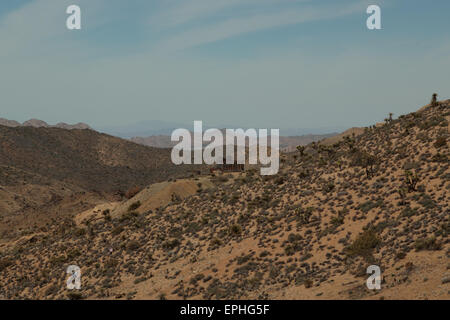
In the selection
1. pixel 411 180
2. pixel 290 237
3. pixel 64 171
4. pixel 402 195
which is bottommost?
pixel 290 237

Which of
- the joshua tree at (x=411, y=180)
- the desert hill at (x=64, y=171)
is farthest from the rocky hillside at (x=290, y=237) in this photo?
the desert hill at (x=64, y=171)

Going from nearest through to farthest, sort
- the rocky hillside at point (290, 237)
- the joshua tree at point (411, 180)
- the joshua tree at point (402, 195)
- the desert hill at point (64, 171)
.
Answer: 1. the rocky hillside at point (290, 237)
2. the joshua tree at point (402, 195)
3. the joshua tree at point (411, 180)
4. the desert hill at point (64, 171)

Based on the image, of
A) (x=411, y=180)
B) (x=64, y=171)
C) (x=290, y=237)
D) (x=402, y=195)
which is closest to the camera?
(x=402, y=195)

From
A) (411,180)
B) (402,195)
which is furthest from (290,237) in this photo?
(411,180)

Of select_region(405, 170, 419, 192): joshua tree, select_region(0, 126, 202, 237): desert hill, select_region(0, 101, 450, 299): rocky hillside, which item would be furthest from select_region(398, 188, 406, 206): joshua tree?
select_region(0, 126, 202, 237): desert hill

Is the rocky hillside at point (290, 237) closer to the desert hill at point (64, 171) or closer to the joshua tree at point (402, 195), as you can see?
the joshua tree at point (402, 195)

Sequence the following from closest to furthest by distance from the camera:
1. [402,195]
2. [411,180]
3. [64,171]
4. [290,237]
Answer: [402,195] < [290,237] < [411,180] < [64,171]

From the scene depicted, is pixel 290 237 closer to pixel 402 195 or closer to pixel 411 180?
pixel 402 195

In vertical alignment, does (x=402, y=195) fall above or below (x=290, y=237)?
above

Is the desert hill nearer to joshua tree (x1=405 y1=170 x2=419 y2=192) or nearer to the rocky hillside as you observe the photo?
the rocky hillside

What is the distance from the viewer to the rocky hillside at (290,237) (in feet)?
75.9

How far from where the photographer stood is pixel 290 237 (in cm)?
3020

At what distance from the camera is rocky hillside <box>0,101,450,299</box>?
75.9 feet
